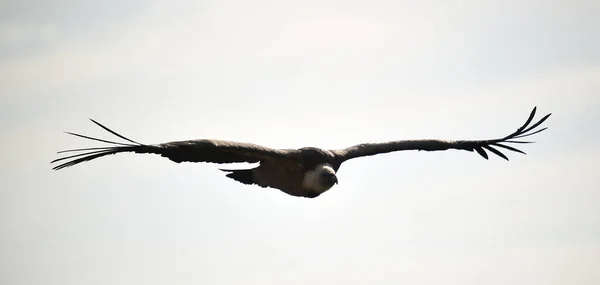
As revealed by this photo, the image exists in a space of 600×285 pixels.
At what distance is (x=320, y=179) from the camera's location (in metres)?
26.2

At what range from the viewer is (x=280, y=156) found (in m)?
25.8

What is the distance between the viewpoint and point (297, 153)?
2634 centimetres

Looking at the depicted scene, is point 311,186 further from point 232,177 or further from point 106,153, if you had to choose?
point 106,153

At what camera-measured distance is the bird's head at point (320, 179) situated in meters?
26.1

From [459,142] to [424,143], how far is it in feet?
4.92

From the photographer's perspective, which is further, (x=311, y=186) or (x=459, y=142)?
(x=459, y=142)

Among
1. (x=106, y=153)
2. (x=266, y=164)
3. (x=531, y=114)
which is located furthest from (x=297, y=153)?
(x=531, y=114)

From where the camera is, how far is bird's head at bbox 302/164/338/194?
2611 cm

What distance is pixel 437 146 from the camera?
2969 cm

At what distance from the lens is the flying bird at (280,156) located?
78.4 ft

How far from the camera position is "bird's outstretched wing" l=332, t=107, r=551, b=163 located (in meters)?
27.9

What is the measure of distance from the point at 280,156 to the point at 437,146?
528 cm

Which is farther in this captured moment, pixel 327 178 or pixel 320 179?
pixel 320 179

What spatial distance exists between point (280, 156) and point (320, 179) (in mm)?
1014
